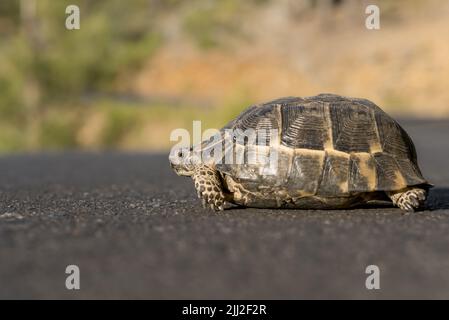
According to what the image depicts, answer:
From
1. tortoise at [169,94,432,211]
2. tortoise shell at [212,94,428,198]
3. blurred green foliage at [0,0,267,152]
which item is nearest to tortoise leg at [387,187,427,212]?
tortoise at [169,94,432,211]

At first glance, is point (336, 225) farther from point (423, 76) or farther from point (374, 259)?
point (423, 76)

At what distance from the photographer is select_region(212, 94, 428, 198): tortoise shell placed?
506 centimetres

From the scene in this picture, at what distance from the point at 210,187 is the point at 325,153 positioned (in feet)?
3.10

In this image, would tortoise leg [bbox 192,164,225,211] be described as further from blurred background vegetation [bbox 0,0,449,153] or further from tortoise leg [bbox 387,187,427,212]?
blurred background vegetation [bbox 0,0,449,153]

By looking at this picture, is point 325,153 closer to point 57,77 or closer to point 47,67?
point 47,67

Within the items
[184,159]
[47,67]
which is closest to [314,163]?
[184,159]

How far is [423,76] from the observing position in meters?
39.4

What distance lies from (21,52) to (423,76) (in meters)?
24.9

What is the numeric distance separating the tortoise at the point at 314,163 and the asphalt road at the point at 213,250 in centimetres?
15

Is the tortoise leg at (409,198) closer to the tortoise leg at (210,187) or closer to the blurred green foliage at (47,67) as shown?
the tortoise leg at (210,187)

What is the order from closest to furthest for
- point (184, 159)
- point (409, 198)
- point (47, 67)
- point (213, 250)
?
point (213, 250) < point (409, 198) < point (184, 159) < point (47, 67)

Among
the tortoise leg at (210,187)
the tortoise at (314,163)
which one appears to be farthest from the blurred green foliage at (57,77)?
the tortoise leg at (210,187)

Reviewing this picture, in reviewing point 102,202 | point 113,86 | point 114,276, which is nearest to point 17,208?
point 102,202

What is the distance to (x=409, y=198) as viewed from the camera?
17.2ft
